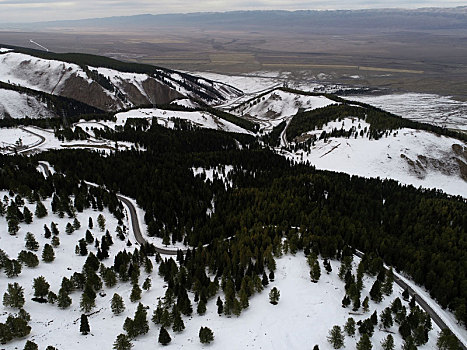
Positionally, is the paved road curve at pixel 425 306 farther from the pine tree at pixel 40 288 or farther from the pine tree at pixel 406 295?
the pine tree at pixel 40 288

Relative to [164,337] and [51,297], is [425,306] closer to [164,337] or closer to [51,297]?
[164,337]

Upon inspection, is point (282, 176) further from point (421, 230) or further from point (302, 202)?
point (421, 230)

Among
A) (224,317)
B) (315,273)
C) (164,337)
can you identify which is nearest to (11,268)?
(164,337)

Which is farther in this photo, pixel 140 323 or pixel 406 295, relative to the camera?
pixel 406 295

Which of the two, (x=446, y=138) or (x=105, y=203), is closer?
(x=105, y=203)

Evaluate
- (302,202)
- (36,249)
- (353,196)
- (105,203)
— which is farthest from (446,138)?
(36,249)

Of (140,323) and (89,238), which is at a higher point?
(140,323)

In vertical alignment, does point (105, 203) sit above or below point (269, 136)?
above
